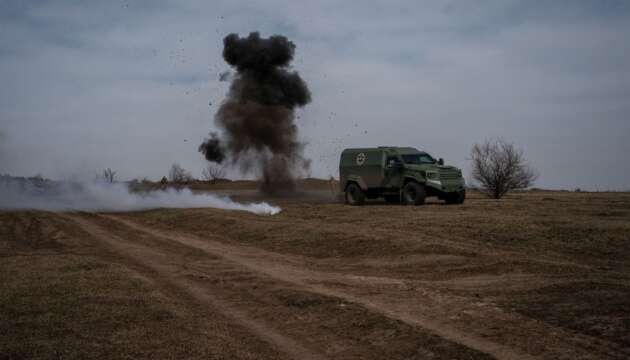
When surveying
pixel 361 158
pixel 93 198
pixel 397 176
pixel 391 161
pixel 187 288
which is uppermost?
pixel 361 158

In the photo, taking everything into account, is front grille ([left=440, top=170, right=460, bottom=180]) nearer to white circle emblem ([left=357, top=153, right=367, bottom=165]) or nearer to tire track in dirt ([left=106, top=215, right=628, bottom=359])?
white circle emblem ([left=357, top=153, right=367, bottom=165])

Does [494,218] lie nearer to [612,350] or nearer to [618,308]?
[618,308]

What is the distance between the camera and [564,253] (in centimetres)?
1124

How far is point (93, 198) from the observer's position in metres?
28.8

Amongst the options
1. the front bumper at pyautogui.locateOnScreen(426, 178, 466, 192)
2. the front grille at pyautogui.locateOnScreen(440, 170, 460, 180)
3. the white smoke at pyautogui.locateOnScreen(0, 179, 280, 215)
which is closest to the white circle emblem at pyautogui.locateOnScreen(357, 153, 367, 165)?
the front bumper at pyautogui.locateOnScreen(426, 178, 466, 192)

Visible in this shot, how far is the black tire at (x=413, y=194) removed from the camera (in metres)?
22.8

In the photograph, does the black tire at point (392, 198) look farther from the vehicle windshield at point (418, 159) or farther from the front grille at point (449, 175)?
the front grille at point (449, 175)

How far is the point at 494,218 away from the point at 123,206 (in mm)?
17002

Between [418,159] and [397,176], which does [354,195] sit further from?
[418,159]

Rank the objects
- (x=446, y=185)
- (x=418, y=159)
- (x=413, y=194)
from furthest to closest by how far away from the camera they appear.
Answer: (x=418, y=159) < (x=413, y=194) < (x=446, y=185)

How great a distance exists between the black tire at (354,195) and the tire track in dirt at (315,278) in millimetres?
9050

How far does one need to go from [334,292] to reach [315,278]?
1.41 meters

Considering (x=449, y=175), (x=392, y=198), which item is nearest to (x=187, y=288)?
(x=449, y=175)

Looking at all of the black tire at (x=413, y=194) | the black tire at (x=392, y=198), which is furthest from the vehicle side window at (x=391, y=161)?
the black tire at (x=392, y=198)
